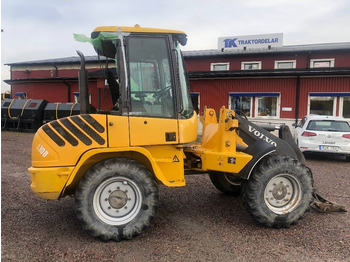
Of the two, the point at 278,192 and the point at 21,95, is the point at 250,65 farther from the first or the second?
the point at 278,192

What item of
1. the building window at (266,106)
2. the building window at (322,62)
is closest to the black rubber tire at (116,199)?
the building window at (266,106)

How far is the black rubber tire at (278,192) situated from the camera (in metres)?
4.34

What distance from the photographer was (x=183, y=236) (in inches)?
163

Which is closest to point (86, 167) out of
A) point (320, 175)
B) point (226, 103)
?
point (320, 175)

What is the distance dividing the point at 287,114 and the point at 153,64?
51.4 feet

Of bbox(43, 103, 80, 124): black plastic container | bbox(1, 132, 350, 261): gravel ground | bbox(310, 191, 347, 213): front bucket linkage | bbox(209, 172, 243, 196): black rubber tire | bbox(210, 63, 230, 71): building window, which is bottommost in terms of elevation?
bbox(1, 132, 350, 261): gravel ground

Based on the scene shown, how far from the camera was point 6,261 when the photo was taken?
348 centimetres

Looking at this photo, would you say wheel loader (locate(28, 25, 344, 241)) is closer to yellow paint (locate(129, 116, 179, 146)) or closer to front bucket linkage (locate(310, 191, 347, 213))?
yellow paint (locate(129, 116, 179, 146))

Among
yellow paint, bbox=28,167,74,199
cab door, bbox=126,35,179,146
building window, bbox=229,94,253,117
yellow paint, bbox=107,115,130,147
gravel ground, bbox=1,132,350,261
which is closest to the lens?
gravel ground, bbox=1,132,350,261

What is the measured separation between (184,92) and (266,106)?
15280 millimetres

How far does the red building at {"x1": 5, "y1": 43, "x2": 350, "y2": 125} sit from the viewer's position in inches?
667

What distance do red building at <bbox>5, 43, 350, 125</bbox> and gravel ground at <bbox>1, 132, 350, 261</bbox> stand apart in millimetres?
10516

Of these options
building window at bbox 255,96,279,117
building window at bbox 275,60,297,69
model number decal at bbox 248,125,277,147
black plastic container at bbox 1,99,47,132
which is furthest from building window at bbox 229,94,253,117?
model number decal at bbox 248,125,277,147

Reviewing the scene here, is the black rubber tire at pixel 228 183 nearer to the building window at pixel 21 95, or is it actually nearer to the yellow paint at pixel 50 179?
the yellow paint at pixel 50 179
